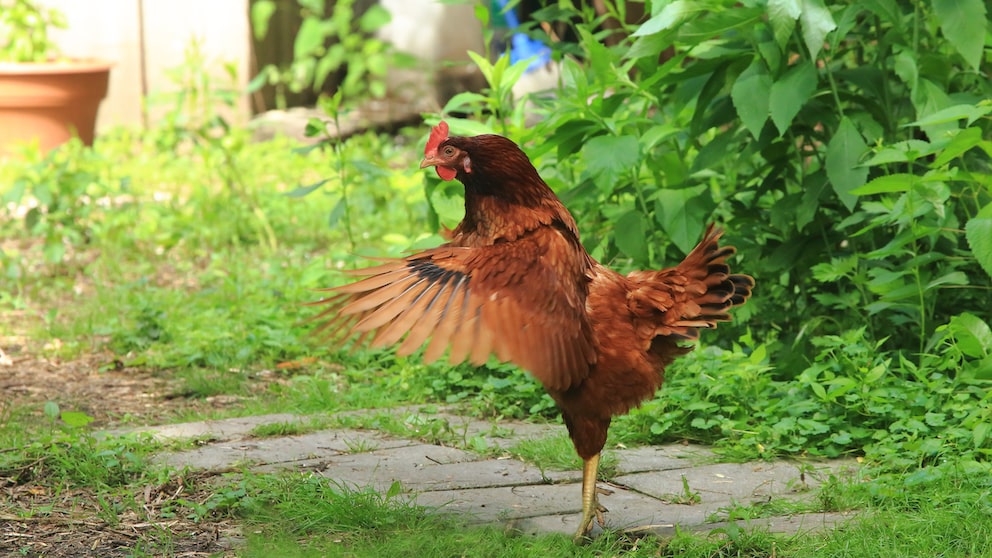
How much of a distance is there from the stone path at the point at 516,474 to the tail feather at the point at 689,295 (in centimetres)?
55

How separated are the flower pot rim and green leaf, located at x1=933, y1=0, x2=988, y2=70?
6.67 m

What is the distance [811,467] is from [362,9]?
Result: 26.6 ft

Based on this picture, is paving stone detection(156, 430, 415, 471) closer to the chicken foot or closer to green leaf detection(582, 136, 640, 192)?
the chicken foot

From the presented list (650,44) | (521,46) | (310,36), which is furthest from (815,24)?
(310,36)

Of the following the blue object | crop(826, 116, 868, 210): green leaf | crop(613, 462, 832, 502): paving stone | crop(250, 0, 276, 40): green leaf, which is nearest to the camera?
crop(613, 462, 832, 502): paving stone

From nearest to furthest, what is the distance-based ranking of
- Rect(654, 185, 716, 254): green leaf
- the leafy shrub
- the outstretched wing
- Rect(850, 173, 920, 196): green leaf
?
1. the outstretched wing
2. Rect(850, 173, 920, 196): green leaf
3. the leafy shrub
4. Rect(654, 185, 716, 254): green leaf

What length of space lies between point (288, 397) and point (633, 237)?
154cm

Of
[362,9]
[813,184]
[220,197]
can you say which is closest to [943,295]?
[813,184]

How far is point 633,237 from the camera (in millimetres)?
4445

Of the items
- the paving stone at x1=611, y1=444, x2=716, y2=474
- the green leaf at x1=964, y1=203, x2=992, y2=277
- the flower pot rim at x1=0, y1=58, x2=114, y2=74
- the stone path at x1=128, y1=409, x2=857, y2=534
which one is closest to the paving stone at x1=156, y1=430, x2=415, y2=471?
the stone path at x1=128, y1=409, x2=857, y2=534

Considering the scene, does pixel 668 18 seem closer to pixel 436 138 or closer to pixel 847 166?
pixel 847 166

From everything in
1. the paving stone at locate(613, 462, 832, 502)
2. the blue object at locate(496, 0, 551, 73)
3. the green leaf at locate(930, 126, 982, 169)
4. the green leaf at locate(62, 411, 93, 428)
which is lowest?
the paving stone at locate(613, 462, 832, 502)

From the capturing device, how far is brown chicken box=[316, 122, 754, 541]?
288 cm

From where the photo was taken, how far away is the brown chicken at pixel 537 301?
2.88 meters
